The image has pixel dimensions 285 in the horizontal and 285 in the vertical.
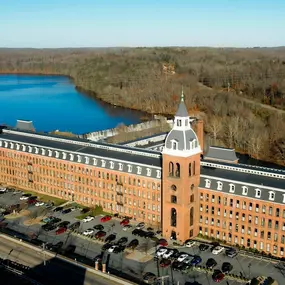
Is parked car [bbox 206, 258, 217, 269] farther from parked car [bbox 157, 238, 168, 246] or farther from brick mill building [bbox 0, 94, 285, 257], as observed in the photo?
parked car [bbox 157, 238, 168, 246]

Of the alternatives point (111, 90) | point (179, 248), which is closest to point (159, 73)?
point (111, 90)

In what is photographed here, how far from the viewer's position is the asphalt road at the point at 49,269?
43981 millimetres

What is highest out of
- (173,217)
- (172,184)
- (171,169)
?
(171,169)

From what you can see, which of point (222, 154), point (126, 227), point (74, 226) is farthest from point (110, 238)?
point (222, 154)

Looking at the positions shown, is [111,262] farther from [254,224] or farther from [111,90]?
[111,90]

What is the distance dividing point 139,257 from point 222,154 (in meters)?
23.1

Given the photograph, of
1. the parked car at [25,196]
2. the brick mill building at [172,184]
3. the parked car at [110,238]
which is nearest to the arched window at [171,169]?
the brick mill building at [172,184]

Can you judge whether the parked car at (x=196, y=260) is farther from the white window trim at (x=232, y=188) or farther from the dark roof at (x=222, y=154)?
the dark roof at (x=222, y=154)

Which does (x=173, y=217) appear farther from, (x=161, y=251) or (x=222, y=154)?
(x=222, y=154)

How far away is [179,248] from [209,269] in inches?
229

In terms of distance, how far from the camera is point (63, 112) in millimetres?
147875

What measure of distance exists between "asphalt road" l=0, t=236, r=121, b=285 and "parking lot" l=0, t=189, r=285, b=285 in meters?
4.03

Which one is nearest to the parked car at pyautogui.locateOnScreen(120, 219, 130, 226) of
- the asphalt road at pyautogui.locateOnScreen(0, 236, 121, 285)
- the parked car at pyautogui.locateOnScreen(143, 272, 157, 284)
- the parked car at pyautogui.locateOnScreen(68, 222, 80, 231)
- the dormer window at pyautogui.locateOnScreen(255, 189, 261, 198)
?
the parked car at pyautogui.locateOnScreen(68, 222, 80, 231)

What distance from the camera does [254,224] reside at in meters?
50.9
